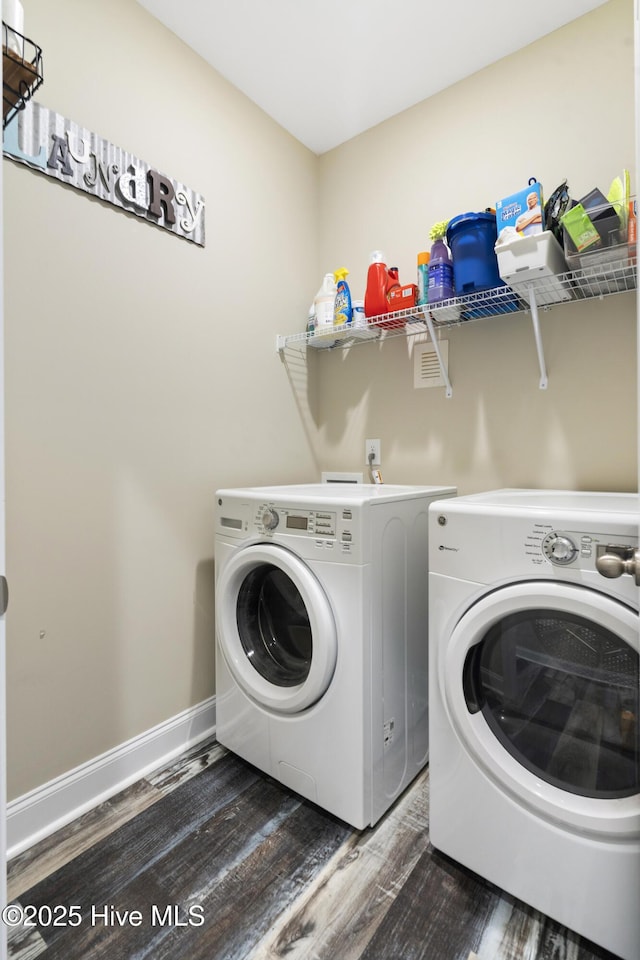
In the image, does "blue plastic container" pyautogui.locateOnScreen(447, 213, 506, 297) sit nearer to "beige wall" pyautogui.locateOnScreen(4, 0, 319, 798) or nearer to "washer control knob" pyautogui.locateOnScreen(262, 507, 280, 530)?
"beige wall" pyautogui.locateOnScreen(4, 0, 319, 798)

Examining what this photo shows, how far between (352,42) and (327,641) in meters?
2.11

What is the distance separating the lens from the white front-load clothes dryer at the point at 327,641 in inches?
51.5

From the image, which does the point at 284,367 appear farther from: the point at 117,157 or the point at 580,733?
the point at 580,733

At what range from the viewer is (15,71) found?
1.03 m

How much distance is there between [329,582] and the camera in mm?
1350

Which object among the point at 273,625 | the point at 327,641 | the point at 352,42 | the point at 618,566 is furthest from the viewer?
the point at 352,42

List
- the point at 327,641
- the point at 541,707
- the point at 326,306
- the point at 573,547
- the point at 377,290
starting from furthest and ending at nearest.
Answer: the point at 326,306, the point at 377,290, the point at 327,641, the point at 541,707, the point at 573,547

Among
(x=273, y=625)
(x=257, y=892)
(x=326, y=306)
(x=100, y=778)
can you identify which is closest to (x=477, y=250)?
(x=326, y=306)

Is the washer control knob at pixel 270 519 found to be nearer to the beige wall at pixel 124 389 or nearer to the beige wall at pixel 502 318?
the beige wall at pixel 124 389

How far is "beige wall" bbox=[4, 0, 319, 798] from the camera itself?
133cm

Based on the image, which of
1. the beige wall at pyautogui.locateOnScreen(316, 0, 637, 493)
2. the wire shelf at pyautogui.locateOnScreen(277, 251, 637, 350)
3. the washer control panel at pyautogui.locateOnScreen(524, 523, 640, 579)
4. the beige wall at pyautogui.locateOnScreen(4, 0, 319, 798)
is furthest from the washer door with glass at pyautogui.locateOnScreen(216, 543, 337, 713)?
the wire shelf at pyautogui.locateOnScreen(277, 251, 637, 350)

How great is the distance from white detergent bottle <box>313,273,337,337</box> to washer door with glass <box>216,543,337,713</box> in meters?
1.03

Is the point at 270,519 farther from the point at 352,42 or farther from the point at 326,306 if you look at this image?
the point at 352,42

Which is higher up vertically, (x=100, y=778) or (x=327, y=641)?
(x=327, y=641)
